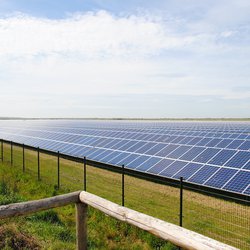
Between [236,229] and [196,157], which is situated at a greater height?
[196,157]

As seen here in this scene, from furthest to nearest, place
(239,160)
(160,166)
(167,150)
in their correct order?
(167,150) → (160,166) → (239,160)

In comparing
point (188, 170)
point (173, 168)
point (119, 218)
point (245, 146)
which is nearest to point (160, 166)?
point (173, 168)

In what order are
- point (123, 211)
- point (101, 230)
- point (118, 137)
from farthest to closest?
point (118, 137) < point (101, 230) < point (123, 211)

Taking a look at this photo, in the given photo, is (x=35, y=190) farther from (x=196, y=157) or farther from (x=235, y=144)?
(x=235, y=144)

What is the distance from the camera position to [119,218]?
4469mm

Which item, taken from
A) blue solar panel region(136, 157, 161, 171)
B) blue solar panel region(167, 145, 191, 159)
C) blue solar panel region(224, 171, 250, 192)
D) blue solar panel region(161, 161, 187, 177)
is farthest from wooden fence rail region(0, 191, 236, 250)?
blue solar panel region(167, 145, 191, 159)

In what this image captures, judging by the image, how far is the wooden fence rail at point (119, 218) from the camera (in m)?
3.26

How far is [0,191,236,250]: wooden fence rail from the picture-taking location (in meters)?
3.26

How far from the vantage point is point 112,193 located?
16.1 meters

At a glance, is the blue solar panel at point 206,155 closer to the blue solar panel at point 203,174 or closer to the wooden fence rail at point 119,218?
the blue solar panel at point 203,174

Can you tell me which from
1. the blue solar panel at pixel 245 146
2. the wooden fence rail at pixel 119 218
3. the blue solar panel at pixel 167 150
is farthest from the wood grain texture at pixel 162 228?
the blue solar panel at pixel 167 150

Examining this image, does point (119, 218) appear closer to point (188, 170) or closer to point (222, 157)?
point (188, 170)

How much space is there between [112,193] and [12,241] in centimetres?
978

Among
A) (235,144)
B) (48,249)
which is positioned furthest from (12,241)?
(235,144)
